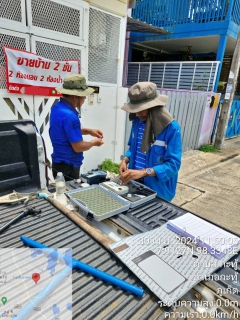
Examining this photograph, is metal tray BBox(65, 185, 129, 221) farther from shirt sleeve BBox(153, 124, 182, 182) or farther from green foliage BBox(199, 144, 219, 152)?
green foliage BBox(199, 144, 219, 152)

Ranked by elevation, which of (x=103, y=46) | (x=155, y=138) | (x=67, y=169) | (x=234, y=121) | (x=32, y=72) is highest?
(x=103, y=46)

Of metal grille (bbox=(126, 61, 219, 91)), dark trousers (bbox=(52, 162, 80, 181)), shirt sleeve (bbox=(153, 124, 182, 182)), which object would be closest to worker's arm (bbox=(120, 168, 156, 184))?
shirt sleeve (bbox=(153, 124, 182, 182))

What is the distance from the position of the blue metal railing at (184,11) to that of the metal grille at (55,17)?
592 cm

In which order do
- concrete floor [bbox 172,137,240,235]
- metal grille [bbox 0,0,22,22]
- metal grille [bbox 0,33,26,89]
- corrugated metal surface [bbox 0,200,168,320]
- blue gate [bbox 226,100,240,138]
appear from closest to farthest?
corrugated metal surface [bbox 0,200,168,320] → metal grille [bbox 0,0,22,22] → metal grille [bbox 0,33,26,89] → concrete floor [bbox 172,137,240,235] → blue gate [bbox 226,100,240,138]

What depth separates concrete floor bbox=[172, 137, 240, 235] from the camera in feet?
11.9

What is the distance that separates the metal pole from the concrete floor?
0.59m

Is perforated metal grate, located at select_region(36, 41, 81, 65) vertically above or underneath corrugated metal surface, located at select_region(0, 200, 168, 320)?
above

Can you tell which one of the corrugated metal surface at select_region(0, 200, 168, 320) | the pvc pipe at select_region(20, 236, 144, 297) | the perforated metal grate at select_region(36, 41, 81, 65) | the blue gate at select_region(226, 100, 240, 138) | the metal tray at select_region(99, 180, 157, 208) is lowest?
the blue gate at select_region(226, 100, 240, 138)

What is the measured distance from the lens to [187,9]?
7934 mm

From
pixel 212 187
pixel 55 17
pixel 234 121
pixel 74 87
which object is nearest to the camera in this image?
pixel 74 87

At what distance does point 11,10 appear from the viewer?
292cm

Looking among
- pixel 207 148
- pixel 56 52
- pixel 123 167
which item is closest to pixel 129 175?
pixel 123 167

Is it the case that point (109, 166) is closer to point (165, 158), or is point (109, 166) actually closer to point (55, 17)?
point (55, 17)

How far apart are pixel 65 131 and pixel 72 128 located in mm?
96
